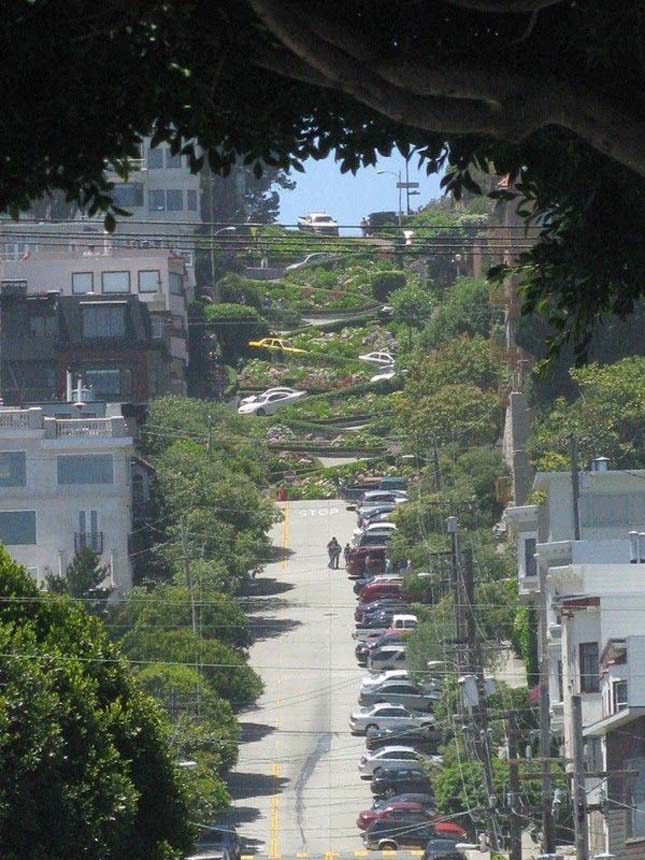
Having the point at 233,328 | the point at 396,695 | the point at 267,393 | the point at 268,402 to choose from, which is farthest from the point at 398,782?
the point at 233,328

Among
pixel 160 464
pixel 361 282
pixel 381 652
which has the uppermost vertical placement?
pixel 361 282

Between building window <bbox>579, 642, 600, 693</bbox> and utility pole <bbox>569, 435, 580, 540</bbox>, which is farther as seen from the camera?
utility pole <bbox>569, 435, 580, 540</bbox>

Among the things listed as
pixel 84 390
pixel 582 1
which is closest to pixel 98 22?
pixel 582 1

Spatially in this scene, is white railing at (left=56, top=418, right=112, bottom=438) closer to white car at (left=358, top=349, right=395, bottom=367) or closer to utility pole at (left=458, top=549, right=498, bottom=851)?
utility pole at (left=458, top=549, right=498, bottom=851)

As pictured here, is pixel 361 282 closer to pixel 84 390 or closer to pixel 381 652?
pixel 84 390

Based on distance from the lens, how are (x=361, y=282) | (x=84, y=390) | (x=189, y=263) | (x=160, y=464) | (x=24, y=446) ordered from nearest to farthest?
(x=24, y=446) < (x=160, y=464) < (x=84, y=390) < (x=189, y=263) < (x=361, y=282)

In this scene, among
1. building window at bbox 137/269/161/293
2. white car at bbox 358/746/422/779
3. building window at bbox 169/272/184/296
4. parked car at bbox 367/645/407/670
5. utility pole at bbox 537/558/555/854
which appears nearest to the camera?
utility pole at bbox 537/558/555/854

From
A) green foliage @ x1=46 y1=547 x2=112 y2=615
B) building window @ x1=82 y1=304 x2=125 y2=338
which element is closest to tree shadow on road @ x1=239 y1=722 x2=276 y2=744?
green foliage @ x1=46 y1=547 x2=112 y2=615
